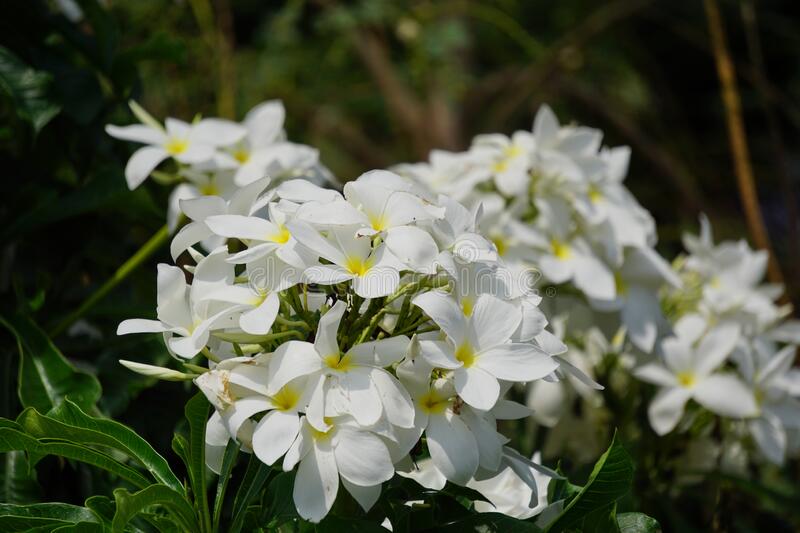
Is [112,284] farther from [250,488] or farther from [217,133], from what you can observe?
[250,488]

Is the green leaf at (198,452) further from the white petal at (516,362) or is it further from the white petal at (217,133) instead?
the white petal at (217,133)

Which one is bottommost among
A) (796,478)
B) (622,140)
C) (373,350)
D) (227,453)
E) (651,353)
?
(796,478)

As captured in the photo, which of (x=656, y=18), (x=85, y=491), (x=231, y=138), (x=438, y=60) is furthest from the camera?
(x=656, y=18)

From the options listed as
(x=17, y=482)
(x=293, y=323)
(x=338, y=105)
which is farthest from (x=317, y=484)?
(x=338, y=105)

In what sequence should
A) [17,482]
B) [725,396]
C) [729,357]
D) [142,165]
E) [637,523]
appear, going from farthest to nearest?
1. [729,357]
2. [725,396]
3. [142,165]
4. [17,482]
5. [637,523]

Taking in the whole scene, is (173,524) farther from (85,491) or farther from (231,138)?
(231,138)

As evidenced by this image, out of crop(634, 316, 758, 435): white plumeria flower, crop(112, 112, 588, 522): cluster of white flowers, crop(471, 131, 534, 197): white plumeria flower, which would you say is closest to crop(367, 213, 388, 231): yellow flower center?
crop(112, 112, 588, 522): cluster of white flowers

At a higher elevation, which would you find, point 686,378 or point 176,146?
point 176,146

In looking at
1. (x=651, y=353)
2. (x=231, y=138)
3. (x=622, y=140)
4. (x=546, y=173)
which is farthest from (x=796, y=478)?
(x=622, y=140)
